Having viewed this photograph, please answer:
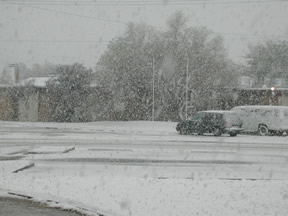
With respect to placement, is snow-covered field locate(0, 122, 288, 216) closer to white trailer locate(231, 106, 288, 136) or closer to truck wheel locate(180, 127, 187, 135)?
truck wheel locate(180, 127, 187, 135)

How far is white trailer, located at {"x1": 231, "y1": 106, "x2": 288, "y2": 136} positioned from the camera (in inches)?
994

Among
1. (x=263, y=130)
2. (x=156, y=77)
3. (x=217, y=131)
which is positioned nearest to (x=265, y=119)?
(x=263, y=130)

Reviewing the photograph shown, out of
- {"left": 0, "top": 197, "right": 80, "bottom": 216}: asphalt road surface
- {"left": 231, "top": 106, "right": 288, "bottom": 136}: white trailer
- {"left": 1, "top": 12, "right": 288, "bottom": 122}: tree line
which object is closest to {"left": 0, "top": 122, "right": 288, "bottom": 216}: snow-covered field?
{"left": 0, "top": 197, "right": 80, "bottom": 216}: asphalt road surface

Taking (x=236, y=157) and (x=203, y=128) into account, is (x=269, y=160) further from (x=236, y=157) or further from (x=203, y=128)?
(x=203, y=128)

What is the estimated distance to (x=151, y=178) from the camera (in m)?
9.78

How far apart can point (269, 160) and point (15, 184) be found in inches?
337

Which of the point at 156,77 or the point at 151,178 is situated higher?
the point at 156,77

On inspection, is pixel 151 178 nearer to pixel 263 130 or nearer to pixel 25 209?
pixel 25 209

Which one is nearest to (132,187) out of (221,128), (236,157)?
(236,157)

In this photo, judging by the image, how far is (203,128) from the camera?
2484 cm

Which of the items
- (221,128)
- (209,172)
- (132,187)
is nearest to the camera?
(132,187)

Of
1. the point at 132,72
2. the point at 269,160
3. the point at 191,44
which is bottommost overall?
the point at 269,160

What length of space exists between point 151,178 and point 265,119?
1752 centimetres

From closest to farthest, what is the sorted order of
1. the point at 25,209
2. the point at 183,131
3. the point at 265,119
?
the point at 25,209 < the point at 183,131 < the point at 265,119
